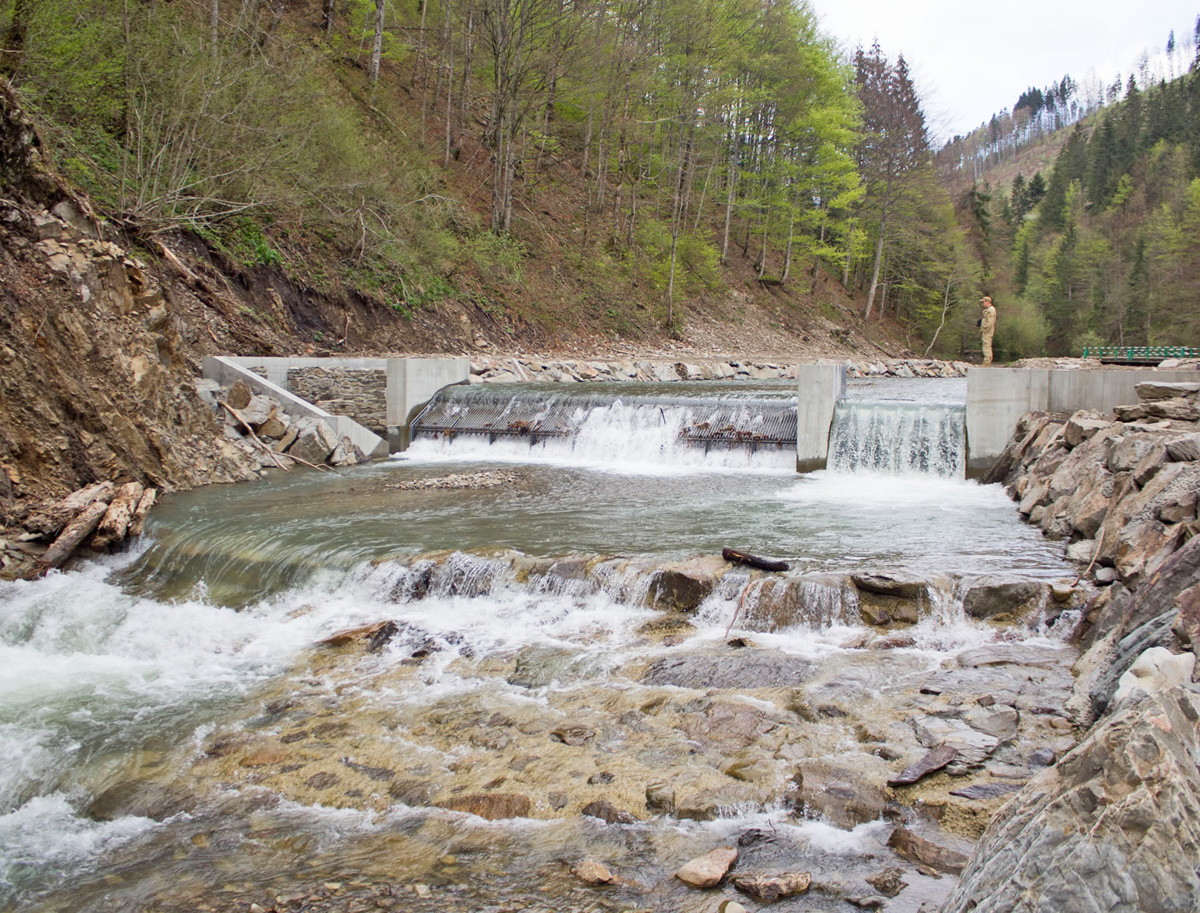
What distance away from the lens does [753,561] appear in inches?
283

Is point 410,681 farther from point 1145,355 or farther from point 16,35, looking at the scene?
point 1145,355

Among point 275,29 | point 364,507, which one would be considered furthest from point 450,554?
point 275,29

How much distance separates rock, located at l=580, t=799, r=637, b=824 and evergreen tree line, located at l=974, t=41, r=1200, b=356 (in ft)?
137

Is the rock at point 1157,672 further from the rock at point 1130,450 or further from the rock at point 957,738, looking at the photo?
the rock at point 1130,450

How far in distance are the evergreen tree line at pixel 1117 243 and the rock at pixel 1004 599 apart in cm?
3777

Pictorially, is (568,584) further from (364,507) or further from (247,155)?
(247,155)

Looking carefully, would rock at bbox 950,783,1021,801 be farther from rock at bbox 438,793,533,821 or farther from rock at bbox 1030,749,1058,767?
rock at bbox 438,793,533,821

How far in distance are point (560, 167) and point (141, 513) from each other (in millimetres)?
24928

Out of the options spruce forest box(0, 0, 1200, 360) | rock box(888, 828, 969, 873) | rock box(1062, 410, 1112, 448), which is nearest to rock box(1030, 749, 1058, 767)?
rock box(888, 828, 969, 873)

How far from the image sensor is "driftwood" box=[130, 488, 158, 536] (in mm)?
8766

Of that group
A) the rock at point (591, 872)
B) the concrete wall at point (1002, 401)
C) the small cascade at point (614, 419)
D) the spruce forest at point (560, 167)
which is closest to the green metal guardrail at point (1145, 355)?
the concrete wall at point (1002, 401)

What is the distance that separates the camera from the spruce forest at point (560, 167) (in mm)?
14398

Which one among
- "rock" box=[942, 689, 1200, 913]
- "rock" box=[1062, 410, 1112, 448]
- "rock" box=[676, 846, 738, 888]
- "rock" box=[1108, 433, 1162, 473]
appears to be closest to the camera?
"rock" box=[942, 689, 1200, 913]

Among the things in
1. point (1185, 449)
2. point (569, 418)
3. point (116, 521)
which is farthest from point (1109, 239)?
point (116, 521)
